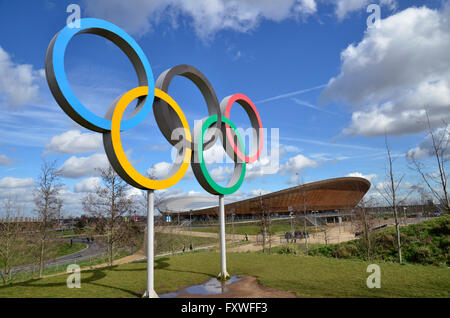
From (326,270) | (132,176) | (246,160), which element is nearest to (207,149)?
(246,160)

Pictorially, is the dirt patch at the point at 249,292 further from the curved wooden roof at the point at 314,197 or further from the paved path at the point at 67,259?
the curved wooden roof at the point at 314,197

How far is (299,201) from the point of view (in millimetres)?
69250

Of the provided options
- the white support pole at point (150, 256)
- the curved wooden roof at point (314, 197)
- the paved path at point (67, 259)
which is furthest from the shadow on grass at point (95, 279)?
the curved wooden roof at point (314, 197)

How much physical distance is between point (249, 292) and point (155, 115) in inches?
282

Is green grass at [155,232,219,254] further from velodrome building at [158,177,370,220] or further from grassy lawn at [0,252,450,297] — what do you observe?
velodrome building at [158,177,370,220]

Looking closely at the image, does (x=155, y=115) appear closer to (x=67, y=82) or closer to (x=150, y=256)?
(x=67, y=82)

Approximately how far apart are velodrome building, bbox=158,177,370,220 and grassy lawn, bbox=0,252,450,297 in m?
48.2

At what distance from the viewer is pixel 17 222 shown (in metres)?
18.7

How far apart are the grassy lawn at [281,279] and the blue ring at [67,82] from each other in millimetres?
5717

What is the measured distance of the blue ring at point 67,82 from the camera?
24.2ft

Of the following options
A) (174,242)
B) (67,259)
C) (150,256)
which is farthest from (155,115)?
(67,259)
